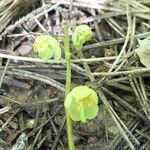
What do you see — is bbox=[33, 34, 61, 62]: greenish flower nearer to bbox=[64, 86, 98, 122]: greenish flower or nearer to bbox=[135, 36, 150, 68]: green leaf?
bbox=[64, 86, 98, 122]: greenish flower

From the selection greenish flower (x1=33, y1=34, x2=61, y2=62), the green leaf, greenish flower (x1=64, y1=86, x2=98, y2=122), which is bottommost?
greenish flower (x1=64, y1=86, x2=98, y2=122)

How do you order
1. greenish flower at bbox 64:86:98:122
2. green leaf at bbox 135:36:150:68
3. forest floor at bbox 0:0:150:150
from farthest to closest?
green leaf at bbox 135:36:150:68 < forest floor at bbox 0:0:150:150 < greenish flower at bbox 64:86:98:122

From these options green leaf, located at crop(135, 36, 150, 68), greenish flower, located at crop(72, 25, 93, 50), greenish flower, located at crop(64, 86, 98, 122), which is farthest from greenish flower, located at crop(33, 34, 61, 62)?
green leaf, located at crop(135, 36, 150, 68)

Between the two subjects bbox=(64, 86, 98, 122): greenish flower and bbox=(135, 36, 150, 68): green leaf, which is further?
bbox=(135, 36, 150, 68): green leaf

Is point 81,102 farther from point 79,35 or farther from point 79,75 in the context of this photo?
point 79,75

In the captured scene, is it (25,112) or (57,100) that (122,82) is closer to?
(57,100)

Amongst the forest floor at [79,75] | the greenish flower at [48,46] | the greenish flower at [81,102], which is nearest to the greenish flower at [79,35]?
the greenish flower at [48,46]

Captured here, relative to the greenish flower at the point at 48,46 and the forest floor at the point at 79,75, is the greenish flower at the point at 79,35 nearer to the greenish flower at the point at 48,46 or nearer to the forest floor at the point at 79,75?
the greenish flower at the point at 48,46
